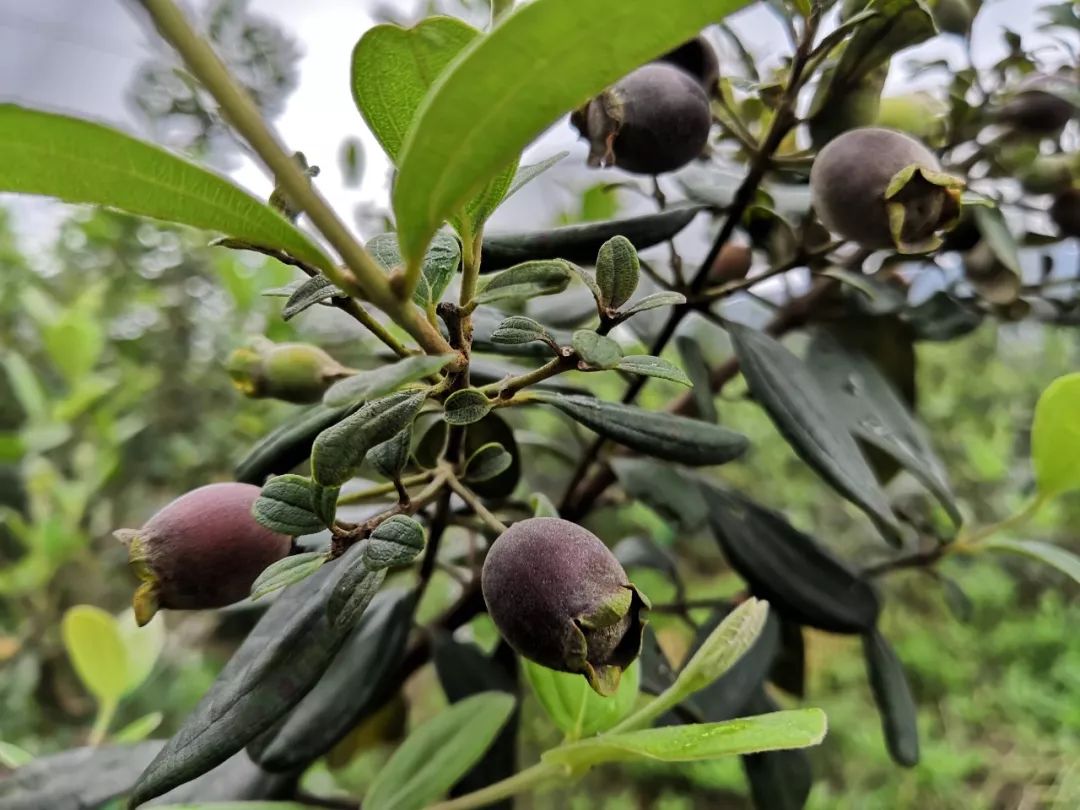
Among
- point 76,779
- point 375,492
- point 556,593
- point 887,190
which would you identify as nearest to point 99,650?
point 76,779

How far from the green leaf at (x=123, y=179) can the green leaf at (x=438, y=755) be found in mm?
289

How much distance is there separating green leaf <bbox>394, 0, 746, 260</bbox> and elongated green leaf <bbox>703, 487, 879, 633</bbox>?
0.38 metres

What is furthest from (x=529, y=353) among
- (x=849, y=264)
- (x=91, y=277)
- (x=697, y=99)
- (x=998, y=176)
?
(x=91, y=277)

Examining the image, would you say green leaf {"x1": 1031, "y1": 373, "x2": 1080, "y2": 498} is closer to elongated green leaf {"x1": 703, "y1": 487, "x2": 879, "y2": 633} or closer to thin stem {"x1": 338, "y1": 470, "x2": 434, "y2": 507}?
elongated green leaf {"x1": 703, "y1": 487, "x2": 879, "y2": 633}

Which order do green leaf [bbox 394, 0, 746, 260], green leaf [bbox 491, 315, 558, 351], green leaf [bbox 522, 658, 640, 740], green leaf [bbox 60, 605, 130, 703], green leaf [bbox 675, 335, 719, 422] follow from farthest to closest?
1. green leaf [bbox 60, 605, 130, 703]
2. green leaf [bbox 675, 335, 719, 422]
3. green leaf [bbox 522, 658, 640, 740]
4. green leaf [bbox 491, 315, 558, 351]
5. green leaf [bbox 394, 0, 746, 260]

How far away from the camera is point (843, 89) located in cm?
44

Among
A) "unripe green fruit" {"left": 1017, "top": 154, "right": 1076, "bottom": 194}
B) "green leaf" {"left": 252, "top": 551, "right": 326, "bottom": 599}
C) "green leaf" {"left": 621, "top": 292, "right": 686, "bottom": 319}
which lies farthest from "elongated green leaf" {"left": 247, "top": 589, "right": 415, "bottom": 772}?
"unripe green fruit" {"left": 1017, "top": 154, "right": 1076, "bottom": 194}

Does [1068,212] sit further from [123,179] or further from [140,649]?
[140,649]

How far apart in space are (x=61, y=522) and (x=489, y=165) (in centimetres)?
105

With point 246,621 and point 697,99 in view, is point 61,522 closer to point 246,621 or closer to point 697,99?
point 246,621

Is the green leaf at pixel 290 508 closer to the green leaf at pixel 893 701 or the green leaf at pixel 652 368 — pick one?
the green leaf at pixel 652 368

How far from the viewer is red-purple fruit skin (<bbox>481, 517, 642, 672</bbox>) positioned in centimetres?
26

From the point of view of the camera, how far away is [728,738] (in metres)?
0.29

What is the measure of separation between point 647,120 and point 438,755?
0.34 metres
